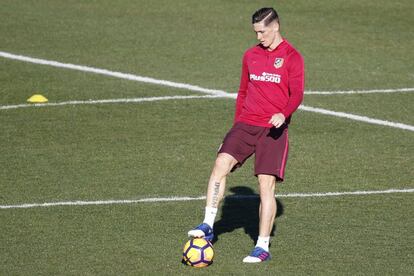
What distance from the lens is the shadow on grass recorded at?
12.4 meters

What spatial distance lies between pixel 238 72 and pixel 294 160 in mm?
Result: 5100

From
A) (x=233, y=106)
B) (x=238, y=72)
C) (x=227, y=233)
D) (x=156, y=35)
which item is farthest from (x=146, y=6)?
(x=227, y=233)

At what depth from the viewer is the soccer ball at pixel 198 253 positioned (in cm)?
1084

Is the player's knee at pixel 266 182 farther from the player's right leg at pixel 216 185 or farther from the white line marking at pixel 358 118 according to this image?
the white line marking at pixel 358 118

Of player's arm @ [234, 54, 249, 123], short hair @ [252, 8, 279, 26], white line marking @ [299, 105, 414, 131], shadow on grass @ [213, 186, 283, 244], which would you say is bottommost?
shadow on grass @ [213, 186, 283, 244]

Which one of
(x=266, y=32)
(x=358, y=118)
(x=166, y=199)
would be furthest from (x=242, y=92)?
(x=358, y=118)

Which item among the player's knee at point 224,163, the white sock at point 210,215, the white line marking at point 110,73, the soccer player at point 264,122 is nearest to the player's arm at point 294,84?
the soccer player at point 264,122

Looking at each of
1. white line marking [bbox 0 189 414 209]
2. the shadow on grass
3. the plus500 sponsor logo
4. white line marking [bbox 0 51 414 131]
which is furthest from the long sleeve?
white line marking [bbox 0 51 414 131]

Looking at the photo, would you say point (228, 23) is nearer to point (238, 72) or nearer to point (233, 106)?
point (238, 72)

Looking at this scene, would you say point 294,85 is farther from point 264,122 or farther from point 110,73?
point 110,73

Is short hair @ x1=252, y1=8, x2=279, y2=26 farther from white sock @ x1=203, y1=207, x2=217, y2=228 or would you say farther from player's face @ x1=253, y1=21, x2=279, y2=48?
white sock @ x1=203, y1=207, x2=217, y2=228

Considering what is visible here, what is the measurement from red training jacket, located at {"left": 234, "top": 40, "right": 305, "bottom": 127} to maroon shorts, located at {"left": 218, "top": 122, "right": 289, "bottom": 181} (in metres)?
0.09

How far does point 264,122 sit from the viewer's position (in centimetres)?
1136

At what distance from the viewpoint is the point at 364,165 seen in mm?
14977
